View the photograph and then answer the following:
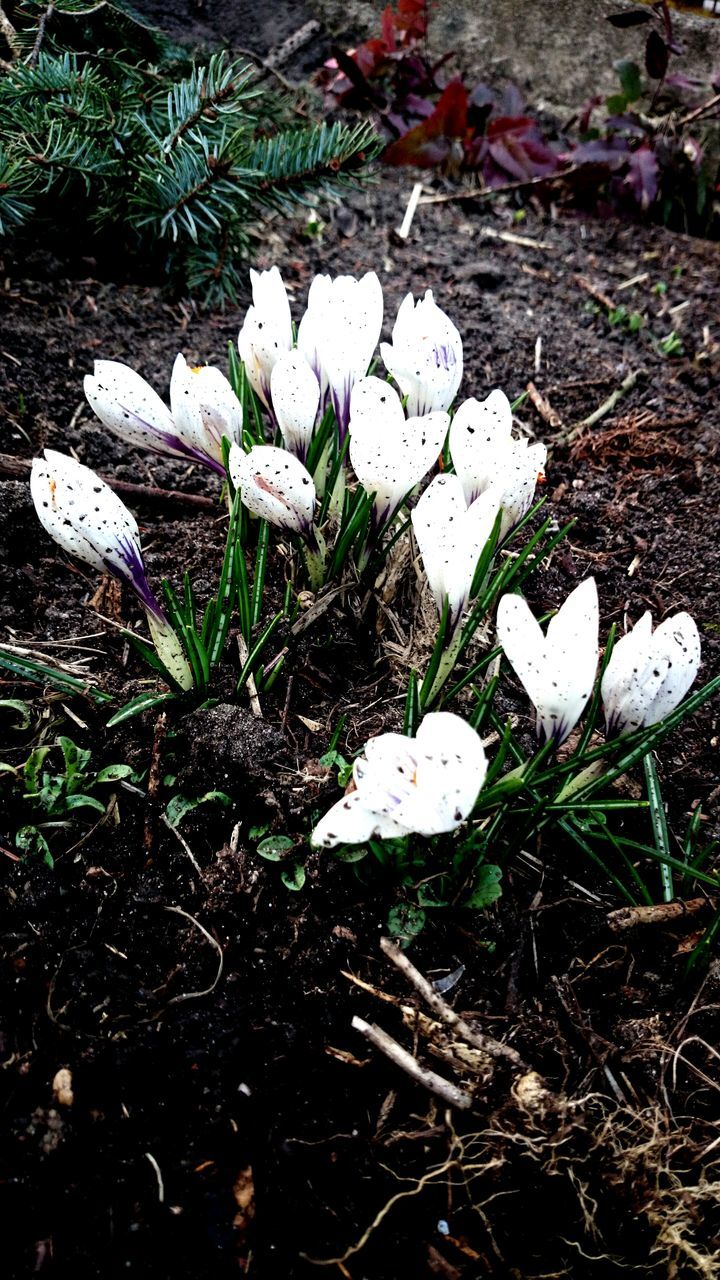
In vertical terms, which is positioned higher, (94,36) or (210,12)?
(210,12)

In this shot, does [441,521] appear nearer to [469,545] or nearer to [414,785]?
[469,545]

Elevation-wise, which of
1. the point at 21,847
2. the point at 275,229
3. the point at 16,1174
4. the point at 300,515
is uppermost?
the point at 275,229

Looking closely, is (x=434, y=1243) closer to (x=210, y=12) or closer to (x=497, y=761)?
(x=497, y=761)

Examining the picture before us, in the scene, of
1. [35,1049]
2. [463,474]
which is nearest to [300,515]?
[463,474]

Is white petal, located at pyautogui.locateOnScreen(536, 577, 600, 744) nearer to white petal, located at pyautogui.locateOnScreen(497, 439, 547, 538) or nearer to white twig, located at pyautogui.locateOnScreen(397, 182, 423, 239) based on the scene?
white petal, located at pyautogui.locateOnScreen(497, 439, 547, 538)

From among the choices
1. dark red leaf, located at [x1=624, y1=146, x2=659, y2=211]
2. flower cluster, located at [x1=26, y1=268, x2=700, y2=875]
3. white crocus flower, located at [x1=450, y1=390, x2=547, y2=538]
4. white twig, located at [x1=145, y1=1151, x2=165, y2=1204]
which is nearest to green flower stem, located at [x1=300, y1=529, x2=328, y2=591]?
flower cluster, located at [x1=26, y1=268, x2=700, y2=875]

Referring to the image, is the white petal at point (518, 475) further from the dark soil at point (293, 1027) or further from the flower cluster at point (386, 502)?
the dark soil at point (293, 1027)

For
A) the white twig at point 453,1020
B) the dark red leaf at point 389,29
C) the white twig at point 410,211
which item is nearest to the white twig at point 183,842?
the white twig at point 453,1020
